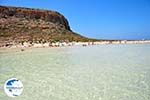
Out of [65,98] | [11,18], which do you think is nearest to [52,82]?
[65,98]

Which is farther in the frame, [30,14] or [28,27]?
[30,14]

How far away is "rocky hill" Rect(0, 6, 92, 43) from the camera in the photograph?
177ft

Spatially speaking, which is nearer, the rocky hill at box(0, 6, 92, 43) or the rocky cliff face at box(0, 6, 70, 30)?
the rocky hill at box(0, 6, 92, 43)

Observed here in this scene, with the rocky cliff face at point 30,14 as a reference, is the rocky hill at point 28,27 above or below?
below

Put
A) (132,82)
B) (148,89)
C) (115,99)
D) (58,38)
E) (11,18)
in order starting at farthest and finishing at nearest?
(11,18) → (58,38) → (132,82) → (148,89) → (115,99)

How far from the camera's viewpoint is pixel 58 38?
184 feet

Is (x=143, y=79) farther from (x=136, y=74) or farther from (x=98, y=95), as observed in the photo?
(x=98, y=95)

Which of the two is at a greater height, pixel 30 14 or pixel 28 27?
pixel 30 14

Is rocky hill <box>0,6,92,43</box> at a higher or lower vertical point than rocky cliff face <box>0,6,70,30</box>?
lower

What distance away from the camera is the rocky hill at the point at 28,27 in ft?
177

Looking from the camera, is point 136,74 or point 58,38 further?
point 58,38

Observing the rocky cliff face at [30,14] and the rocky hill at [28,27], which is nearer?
the rocky hill at [28,27]

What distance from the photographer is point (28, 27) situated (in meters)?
59.9

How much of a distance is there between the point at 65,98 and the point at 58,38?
4879 centimetres
